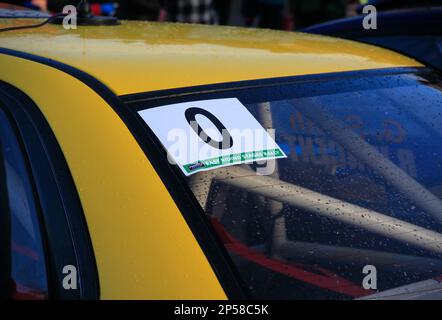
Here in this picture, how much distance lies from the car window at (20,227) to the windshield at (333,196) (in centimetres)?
30

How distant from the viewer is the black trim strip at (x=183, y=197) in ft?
4.96

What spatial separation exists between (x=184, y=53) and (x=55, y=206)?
0.55m

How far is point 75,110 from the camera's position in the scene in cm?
169

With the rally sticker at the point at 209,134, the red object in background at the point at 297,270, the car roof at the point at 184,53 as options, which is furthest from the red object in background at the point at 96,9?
the red object in background at the point at 297,270

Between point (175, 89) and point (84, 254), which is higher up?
point (175, 89)

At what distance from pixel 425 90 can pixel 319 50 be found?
30cm

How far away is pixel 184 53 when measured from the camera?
6.48 feet

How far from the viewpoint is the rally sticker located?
168cm

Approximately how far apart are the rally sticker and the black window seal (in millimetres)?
196

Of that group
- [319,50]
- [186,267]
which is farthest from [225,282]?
[319,50]

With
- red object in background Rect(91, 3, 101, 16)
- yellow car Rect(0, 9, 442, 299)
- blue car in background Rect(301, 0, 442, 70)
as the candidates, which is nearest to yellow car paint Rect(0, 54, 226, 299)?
yellow car Rect(0, 9, 442, 299)

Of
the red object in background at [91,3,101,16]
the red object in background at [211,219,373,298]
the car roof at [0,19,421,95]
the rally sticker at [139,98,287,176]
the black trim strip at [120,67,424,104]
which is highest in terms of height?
the car roof at [0,19,421,95]

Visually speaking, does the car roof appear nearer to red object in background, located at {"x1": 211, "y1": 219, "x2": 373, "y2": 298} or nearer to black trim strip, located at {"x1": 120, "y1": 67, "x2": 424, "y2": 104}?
black trim strip, located at {"x1": 120, "y1": 67, "x2": 424, "y2": 104}
